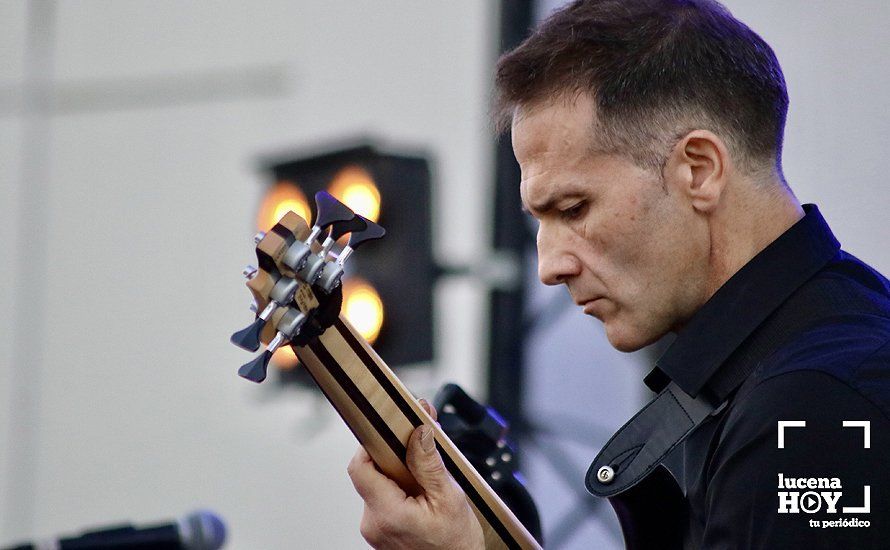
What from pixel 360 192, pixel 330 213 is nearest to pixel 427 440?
pixel 330 213

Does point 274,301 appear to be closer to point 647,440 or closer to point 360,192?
point 647,440

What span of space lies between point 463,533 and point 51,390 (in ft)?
16.8

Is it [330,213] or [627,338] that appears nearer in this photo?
[330,213]

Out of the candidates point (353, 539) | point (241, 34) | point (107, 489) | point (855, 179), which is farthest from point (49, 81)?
point (855, 179)

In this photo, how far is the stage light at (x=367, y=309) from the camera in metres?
4.30

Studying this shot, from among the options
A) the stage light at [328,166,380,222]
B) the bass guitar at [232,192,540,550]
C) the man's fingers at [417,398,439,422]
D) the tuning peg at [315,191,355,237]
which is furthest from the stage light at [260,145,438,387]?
the tuning peg at [315,191,355,237]

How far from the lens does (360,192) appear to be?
14.3ft

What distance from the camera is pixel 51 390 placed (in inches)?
255

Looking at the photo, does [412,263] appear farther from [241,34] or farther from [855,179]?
[241,34]

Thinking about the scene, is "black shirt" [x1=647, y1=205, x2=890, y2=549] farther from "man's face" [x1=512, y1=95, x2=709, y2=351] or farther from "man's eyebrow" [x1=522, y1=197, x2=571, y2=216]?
"man's eyebrow" [x1=522, y1=197, x2=571, y2=216]

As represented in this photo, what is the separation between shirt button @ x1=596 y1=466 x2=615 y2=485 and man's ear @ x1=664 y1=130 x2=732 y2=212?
0.48 meters

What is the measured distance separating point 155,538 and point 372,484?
389mm

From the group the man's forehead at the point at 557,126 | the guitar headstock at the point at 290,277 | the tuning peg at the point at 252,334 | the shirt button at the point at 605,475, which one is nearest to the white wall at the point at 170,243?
the man's forehead at the point at 557,126

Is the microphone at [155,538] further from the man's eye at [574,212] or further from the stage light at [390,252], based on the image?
the stage light at [390,252]
